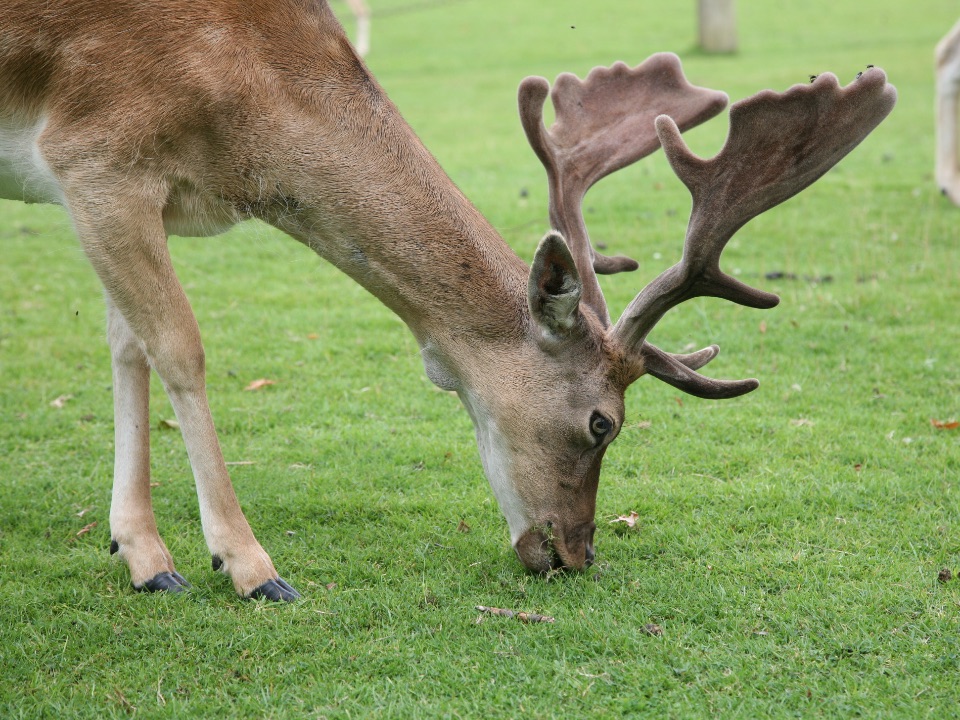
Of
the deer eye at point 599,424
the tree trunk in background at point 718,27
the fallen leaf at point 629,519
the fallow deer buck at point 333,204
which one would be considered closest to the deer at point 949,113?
the fallen leaf at point 629,519

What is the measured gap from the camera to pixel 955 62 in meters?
10.3

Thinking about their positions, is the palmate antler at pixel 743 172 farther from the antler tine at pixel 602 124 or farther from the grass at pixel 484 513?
the grass at pixel 484 513

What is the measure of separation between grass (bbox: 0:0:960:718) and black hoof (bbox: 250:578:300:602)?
0.07 meters

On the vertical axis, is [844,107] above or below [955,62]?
above

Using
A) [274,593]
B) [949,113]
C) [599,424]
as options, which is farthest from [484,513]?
[949,113]

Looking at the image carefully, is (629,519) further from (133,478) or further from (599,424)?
(133,478)

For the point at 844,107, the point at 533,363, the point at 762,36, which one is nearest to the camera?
the point at 844,107

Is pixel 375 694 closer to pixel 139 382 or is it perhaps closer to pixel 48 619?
pixel 48 619

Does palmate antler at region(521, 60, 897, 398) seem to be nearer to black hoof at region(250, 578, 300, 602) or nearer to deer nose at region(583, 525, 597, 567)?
deer nose at region(583, 525, 597, 567)

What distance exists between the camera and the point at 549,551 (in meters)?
4.43

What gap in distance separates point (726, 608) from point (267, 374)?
12.4 ft

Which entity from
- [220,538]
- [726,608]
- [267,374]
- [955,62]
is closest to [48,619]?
[220,538]

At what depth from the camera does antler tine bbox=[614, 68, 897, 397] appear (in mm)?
4082

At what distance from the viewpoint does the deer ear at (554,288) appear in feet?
13.1
